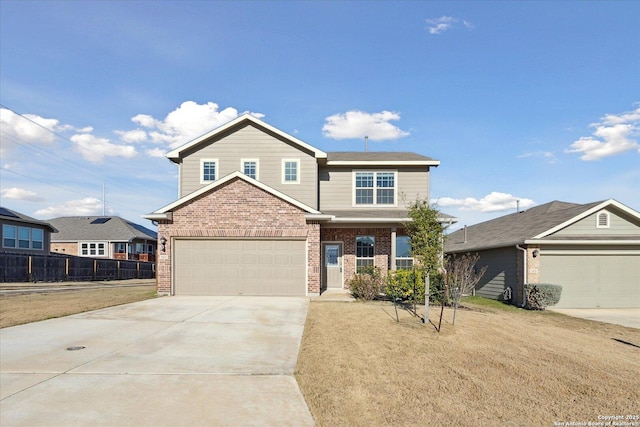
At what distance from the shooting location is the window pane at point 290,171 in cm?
1858

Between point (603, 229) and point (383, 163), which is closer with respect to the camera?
point (603, 229)

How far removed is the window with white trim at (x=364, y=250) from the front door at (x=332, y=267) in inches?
34.4

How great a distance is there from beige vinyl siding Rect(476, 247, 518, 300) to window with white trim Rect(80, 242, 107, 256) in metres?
35.8

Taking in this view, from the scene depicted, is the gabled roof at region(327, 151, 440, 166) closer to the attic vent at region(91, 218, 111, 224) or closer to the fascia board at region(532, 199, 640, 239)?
the fascia board at region(532, 199, 640, 239)

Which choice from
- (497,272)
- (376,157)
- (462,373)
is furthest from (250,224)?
(497,272)

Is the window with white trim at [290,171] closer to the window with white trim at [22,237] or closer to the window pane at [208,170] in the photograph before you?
the window pane at [208,170]

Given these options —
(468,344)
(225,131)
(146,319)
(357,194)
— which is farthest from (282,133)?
(468,344)

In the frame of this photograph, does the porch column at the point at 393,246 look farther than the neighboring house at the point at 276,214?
Yes

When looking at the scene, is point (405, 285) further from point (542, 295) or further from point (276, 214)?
point (276, 214)

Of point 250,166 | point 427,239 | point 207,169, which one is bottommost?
point 427,239

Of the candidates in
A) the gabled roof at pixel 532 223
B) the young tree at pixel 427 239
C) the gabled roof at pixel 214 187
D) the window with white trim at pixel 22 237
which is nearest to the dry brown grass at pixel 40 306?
the gabled roof at pixel 214 187

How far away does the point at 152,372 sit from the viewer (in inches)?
242

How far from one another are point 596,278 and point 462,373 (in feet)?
42.9

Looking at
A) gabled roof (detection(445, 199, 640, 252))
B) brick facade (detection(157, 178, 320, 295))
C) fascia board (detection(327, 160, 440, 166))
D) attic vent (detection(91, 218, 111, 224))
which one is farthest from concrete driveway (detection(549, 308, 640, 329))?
attic vent (detection(91, 218, 111, 224))
